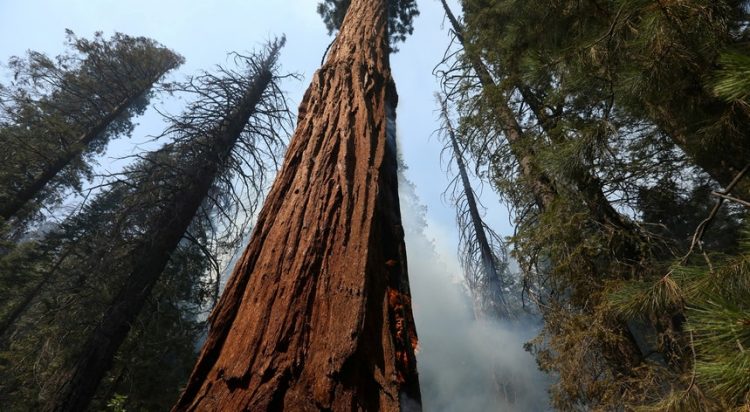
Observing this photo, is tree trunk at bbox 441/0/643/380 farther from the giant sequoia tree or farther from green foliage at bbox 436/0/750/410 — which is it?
the giant sequoia tree

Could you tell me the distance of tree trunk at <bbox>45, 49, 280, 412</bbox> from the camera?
11.5 feet

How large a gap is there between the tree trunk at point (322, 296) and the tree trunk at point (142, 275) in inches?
143

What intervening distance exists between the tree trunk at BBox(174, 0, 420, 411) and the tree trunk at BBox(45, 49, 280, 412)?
363cm

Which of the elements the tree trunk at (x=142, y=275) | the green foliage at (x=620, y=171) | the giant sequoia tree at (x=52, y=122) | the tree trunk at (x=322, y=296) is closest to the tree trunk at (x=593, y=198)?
the green foliage at (x=620, y=171)

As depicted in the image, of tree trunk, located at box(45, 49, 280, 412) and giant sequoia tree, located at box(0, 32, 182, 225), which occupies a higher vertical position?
giant sequoia tree, located at box(0, 32, 182, 225)

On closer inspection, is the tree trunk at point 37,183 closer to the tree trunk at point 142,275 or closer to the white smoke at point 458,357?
the tree trunk at point 142,275

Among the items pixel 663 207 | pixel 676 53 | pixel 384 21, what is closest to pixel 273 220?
pixel 384 21

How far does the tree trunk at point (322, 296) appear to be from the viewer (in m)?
0.98

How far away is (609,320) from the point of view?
311 centimetres

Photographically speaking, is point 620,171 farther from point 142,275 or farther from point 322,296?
point 142,275

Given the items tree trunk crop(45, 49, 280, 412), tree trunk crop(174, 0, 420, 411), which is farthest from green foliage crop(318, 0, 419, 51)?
tree trunk crop(174, 0, 420, 411)

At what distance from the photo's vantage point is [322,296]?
47.0 inches

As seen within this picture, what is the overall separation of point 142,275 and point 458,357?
119ft

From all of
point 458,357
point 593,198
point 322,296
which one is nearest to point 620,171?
point 593,198
